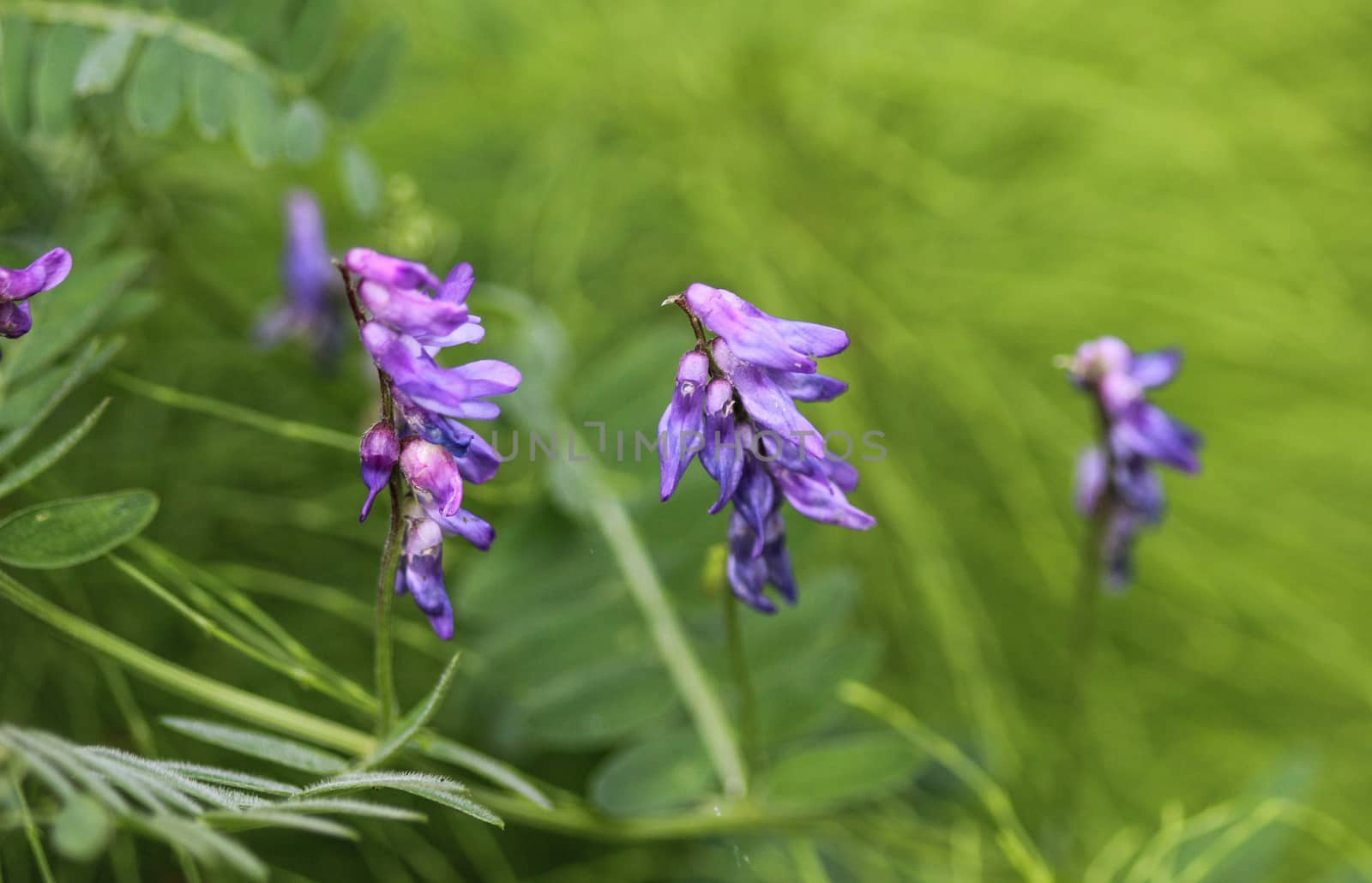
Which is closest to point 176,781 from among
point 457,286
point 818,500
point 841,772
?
point 457,286

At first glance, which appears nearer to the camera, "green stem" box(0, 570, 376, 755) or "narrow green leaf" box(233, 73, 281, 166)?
"green stem" box(0, 570, 376, 755)

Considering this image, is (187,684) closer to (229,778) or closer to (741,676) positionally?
(229,778)

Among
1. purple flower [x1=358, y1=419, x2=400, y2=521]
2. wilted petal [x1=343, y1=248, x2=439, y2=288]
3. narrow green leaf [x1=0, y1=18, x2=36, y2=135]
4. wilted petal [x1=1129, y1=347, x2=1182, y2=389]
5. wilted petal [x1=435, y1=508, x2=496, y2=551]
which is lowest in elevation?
wilted petal [x1=435, y1=508, x2=496, y2=551]

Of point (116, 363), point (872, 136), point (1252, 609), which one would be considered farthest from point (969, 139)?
point (116, 363)

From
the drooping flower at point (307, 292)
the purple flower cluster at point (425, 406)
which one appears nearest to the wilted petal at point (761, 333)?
the purple flower cluster at point (425, 406)

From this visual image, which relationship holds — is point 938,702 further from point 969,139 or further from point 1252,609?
point 969,139

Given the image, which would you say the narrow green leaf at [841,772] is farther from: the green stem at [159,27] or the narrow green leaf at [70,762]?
the green stem at [159,27]

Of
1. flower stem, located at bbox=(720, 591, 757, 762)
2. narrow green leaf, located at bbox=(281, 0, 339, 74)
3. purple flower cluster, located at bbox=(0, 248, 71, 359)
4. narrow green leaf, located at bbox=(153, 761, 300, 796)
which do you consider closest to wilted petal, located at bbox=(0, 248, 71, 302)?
purple flower cluster, located at bbox=(0, 248, 71, 359)

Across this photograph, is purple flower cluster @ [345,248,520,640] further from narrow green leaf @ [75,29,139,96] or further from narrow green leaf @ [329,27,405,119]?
narrow green leaf @ [329,27,405,119]
